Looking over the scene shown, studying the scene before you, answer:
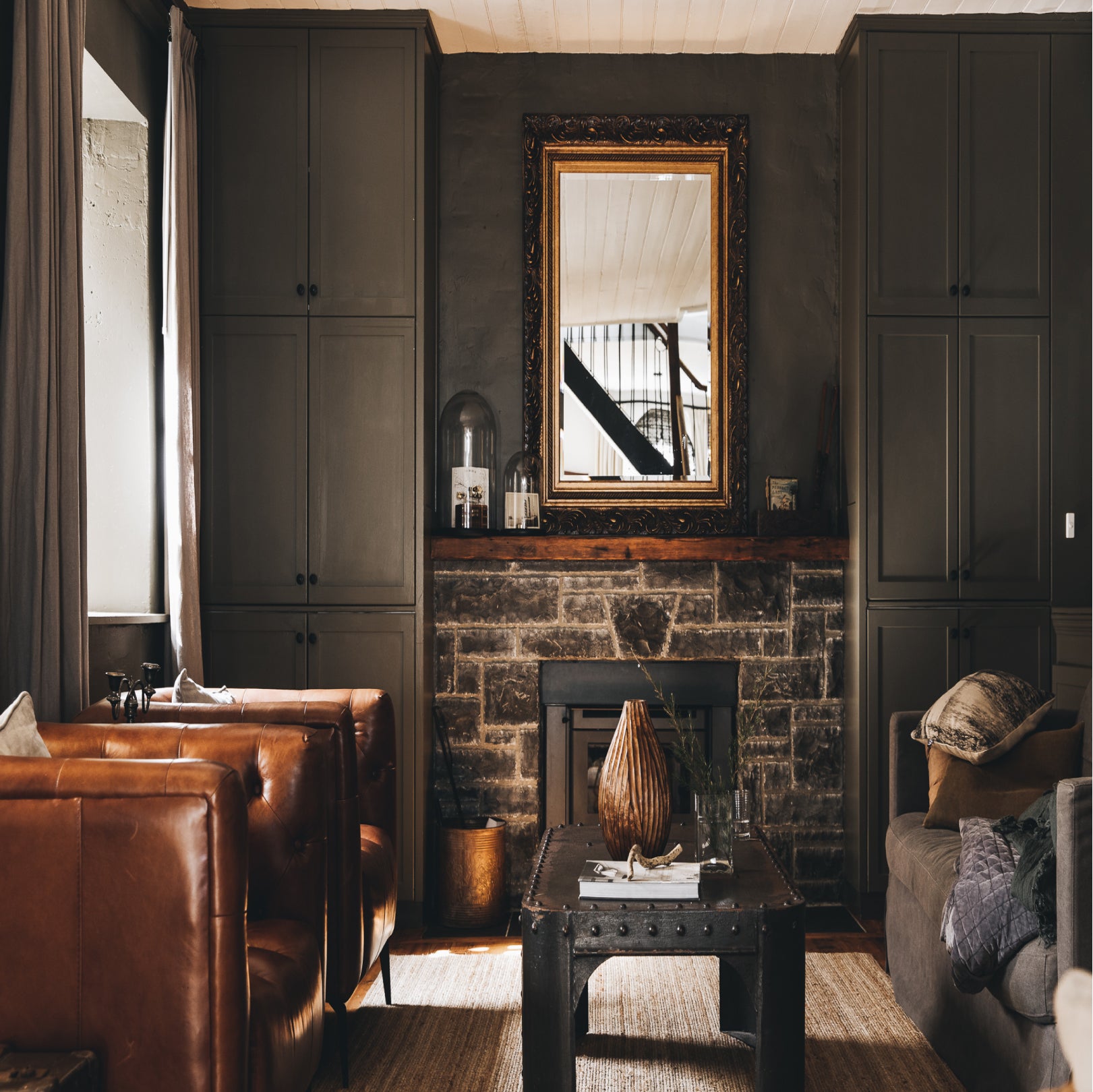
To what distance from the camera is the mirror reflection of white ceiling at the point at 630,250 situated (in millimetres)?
3932

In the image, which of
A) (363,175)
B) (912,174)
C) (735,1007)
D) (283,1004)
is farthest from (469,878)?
(912,174)

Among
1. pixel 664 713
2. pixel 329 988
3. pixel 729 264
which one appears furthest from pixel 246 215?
pixel 329 988

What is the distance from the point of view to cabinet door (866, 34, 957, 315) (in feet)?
12.1

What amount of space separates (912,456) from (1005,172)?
1.07m

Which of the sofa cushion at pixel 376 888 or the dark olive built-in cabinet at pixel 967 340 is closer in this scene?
the sofa cushion at pixel 376 888

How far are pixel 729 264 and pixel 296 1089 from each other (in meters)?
3.12

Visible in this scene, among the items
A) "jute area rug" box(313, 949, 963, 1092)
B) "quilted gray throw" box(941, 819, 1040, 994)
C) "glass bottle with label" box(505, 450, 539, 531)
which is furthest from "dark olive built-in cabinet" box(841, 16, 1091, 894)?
"quilted gray throw" box(941, 819, 1040, 994)

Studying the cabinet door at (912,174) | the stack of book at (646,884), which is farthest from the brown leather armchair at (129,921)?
the cabinet door at (912,174)

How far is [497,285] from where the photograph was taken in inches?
156

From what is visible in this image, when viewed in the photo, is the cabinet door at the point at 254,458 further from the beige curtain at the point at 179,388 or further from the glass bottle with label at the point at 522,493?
the glass bottle with label at the point at 522,493

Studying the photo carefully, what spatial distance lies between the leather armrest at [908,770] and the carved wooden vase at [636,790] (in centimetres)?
92

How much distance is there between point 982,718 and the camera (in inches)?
105

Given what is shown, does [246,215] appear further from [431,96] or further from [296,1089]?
[296,1089]

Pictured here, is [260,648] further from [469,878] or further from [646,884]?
[646,884]
